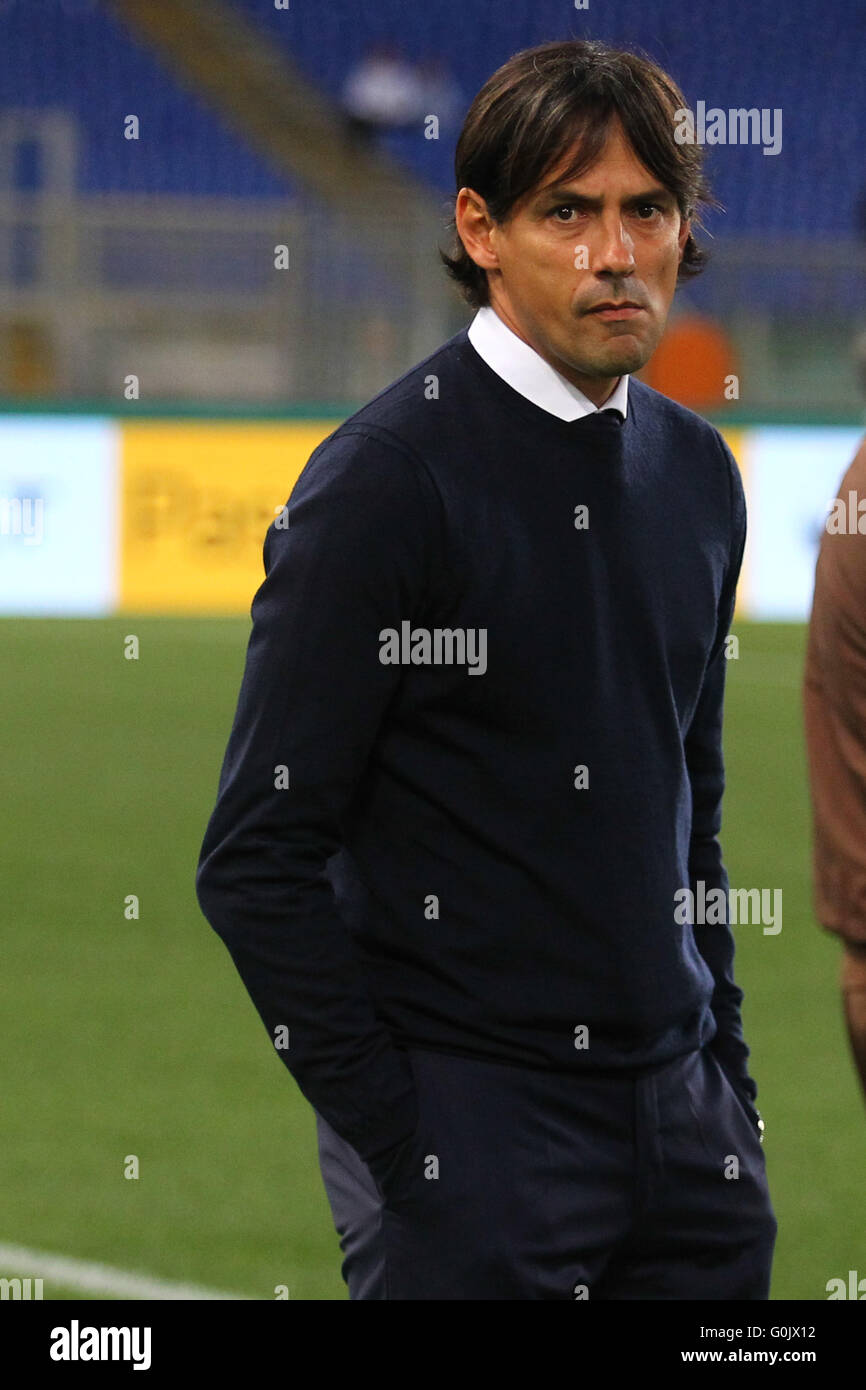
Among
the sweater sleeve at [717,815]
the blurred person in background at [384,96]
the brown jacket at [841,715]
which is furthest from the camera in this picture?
the blurred person in background at [384,96]

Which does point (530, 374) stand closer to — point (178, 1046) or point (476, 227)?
point (476, 227)

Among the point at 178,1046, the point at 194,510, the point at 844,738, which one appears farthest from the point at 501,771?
the point at 194,510

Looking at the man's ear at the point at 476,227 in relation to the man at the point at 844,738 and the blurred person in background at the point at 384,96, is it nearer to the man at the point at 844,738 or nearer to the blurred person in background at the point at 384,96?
the man at the point at 844,738

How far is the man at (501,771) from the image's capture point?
2.13 meters

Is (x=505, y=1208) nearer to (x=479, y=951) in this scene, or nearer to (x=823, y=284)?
(x=479, y=951)

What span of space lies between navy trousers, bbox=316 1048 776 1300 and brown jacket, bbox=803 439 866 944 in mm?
373

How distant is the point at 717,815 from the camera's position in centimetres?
261

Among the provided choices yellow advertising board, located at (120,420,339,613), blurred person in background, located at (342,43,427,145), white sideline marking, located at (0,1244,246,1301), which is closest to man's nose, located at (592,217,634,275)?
white sideline marking, located at (0,1244,246,1301)

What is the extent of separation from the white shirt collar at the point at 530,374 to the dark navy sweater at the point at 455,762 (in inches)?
0.6

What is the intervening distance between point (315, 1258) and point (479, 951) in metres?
2.26

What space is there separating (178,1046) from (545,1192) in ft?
12.0

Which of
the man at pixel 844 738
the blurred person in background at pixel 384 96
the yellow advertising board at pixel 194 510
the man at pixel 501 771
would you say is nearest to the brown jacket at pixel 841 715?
the man at pixel 844 738

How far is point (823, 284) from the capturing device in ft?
48.0
